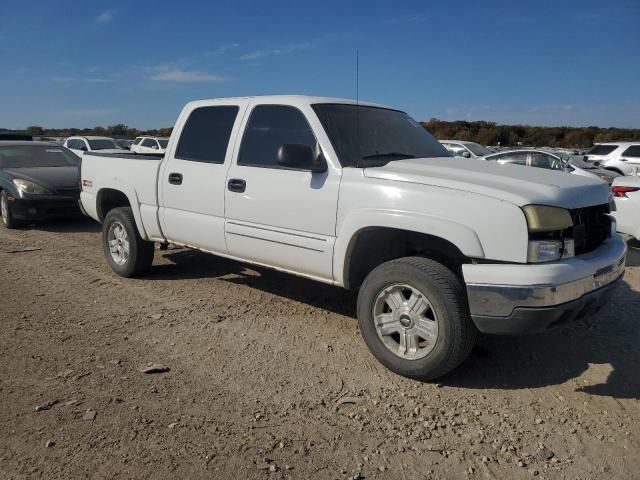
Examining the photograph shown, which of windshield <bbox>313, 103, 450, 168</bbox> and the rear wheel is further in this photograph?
the rear wheel

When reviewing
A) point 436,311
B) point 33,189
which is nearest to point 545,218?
point 436,311

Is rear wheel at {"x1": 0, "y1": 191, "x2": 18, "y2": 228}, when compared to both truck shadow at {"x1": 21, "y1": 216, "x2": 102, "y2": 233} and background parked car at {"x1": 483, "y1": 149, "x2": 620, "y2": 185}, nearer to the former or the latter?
truck shadow at {"x1": 21, "y1": 216, "x2": 102, "y2": 233}

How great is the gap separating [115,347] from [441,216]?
2.61 meters

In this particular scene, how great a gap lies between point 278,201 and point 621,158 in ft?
56.3

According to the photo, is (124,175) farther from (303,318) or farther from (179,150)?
(303,318)

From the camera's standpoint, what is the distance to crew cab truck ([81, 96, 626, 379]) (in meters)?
3.06

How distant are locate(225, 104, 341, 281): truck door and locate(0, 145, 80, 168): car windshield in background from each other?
7012 millimetres

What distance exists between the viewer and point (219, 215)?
4594mm

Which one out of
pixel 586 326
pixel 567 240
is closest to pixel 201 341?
pixel 567 240

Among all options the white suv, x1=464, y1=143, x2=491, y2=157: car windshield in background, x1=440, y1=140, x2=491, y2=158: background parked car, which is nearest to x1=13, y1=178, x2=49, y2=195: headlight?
x1=440, y1=140, x2=491, y2=158: background parked car

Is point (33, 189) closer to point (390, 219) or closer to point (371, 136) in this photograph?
point (371, 136)

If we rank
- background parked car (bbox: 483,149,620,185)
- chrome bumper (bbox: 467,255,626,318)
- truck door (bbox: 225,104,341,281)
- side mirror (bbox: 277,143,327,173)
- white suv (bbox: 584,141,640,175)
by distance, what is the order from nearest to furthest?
chrome bumper (bbox: 467,255,626,318) < side mirror (bbox: 277,143,327,173) < truck door (bbox: 225,104,341,281) < background parked car (bbox: 483,149,620,185) < white suv (bbox: 584,141,640,175)

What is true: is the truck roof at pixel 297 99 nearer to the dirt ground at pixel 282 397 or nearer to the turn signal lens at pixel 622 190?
the dirt ground at pixel 282 397

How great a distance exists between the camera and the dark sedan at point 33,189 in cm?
874
